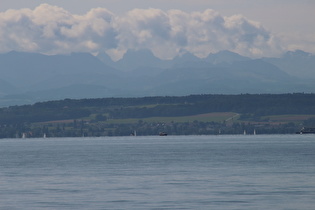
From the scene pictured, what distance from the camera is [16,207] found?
71.7 meters

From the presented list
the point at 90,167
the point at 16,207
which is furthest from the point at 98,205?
the point at 90,167

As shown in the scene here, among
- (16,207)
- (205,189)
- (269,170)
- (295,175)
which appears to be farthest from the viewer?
(269,170)

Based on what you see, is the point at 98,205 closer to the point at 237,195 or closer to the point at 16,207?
the point at 16,207

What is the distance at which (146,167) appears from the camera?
392ft

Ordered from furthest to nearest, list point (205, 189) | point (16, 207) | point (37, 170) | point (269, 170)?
point (37, 170) → point (269, 170) → point (205, 189) → point (16, 207)

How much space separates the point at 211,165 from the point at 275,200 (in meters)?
48.3

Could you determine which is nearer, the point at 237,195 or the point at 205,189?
the point at 237,195

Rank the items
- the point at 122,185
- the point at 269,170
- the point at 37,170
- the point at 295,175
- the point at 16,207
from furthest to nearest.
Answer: the point at 37,170, the point at 269,170, the point at 295,175, the point at 122,185, the point at 16,207

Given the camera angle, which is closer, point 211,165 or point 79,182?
point 79,182

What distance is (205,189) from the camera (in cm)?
8319

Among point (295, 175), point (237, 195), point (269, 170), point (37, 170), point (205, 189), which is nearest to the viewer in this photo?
point (237, 195)

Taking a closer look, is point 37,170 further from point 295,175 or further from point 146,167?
point 295,175

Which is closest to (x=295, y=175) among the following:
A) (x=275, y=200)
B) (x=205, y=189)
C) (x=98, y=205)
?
(x=205, y=189)

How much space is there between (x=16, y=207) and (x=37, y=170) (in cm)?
4595
